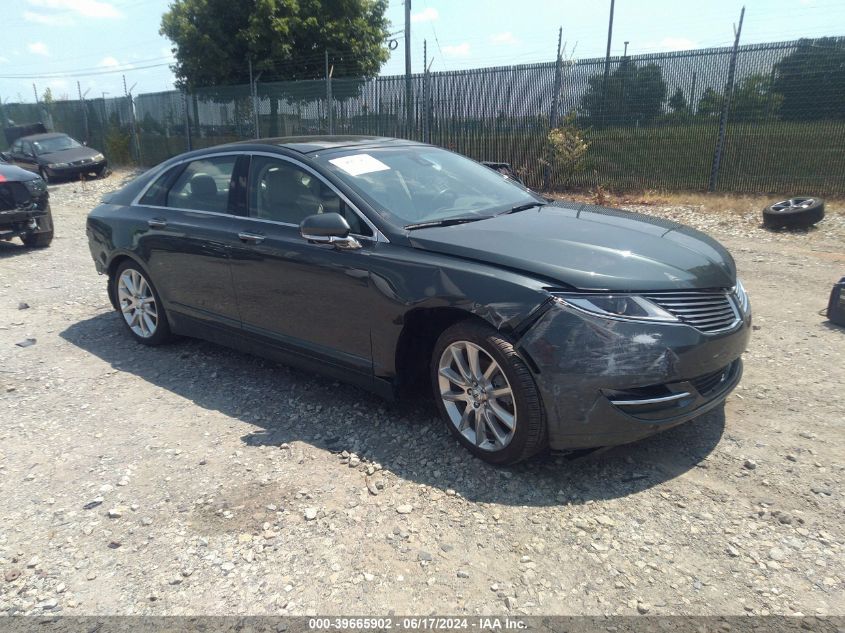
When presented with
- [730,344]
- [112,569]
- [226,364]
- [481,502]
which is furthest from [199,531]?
[730,344]

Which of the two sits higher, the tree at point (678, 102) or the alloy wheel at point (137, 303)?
the tree at point (678, 102)

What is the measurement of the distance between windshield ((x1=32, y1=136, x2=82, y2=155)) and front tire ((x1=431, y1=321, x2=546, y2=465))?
21.3 metres

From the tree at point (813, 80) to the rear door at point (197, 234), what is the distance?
9.99 metres

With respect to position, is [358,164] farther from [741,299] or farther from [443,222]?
[741,299]

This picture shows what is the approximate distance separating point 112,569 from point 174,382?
216 cm

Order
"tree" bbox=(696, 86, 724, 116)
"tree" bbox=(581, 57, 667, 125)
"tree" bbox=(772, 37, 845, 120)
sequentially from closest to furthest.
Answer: "tree" bbox=(772, 37, 845, 120) < "tree" bbox=(696, 86, 724, 116) < "tree" bbox=(581, 57, 667, 125)

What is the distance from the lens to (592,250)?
130 inches

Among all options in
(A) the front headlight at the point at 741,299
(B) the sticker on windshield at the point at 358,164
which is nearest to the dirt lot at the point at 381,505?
(A) the front headlight at the point at 741,299

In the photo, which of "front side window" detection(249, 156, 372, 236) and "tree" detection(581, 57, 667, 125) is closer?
"front side window" detection(249, 156, 372, 236)

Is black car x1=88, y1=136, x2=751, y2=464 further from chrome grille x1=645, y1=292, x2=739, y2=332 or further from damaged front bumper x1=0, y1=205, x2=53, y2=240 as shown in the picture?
damaged front bumper x1=0, y1=205, x2=53, y2=240

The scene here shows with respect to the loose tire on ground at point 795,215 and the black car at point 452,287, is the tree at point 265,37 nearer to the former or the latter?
the loose tire on ground at point 795,215

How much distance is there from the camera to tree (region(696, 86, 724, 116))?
452 inches

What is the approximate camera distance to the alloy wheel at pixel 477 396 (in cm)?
327

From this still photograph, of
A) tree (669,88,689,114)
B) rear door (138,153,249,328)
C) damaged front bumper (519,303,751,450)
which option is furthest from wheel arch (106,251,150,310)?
tree (669,88,689,114)
